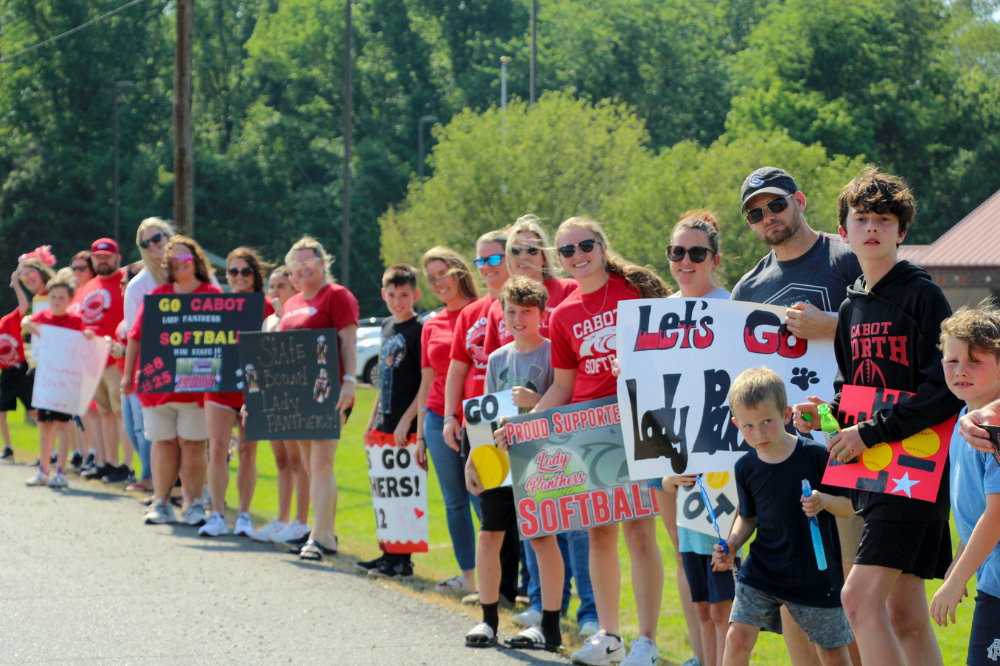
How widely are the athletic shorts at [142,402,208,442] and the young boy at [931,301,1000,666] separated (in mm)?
7056

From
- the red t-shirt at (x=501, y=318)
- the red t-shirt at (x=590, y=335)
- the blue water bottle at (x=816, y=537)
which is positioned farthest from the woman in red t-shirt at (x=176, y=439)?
the blue water bottle at (x=816, y=537)

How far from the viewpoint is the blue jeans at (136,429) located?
11078 millimetres

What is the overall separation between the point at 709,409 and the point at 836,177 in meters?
31.2

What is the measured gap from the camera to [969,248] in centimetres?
2811

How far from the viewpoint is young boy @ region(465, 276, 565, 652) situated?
5980 mm

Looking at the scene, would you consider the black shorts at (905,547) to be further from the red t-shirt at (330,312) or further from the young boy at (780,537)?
the red t-shirt at (330,312)

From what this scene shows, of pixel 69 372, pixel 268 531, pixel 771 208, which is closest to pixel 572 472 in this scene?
pixel 771 208

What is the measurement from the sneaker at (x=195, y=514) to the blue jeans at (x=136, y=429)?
1.53m

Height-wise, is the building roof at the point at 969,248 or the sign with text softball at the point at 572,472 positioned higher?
the building roof at the point at 969,248

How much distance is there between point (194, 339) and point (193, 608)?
343 cm

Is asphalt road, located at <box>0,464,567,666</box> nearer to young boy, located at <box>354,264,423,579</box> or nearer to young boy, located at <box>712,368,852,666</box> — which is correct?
young boy, located at <box>354,264,423,579</box>

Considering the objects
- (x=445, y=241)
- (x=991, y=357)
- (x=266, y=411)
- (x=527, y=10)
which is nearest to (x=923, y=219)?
(x=445, y=241)

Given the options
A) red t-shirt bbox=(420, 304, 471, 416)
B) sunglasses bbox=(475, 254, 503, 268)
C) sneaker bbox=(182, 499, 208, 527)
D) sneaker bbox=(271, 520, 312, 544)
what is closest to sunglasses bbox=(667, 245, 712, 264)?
sunglasses bbox=(475, 254, 503, 268)

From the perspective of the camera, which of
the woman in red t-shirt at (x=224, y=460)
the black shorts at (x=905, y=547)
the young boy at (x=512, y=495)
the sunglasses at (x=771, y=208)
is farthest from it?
the woman in red t-shirt at (x=224, y=460)
